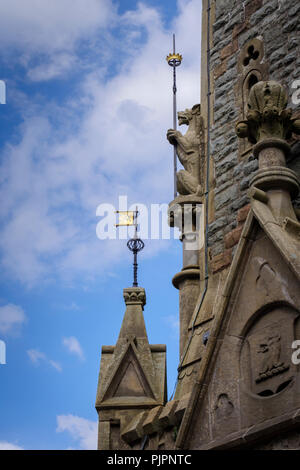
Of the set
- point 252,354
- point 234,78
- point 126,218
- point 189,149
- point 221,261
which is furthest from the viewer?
point 126,218

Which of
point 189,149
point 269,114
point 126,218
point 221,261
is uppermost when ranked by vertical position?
point 126,218

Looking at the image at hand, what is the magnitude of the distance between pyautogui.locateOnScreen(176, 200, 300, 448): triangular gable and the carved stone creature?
2.89m

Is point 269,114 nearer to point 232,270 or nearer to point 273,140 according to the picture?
point 273,140

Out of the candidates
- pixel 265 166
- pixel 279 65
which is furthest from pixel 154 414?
pixel 279 65

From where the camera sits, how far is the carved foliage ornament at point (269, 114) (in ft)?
27.4

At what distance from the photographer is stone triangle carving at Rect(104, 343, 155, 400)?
34.7 feet

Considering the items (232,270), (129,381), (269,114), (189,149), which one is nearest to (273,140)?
(269,114)

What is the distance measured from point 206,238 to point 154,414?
216 cm

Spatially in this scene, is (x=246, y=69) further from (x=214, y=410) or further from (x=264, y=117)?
(x=214, y=410)

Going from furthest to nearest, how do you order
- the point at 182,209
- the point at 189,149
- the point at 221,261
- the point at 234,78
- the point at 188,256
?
the point at 189,149 → the point at 182,209 → the point at 188,256 → the point at 234,78 → the point at 221,261

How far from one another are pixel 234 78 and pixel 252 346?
4.05 m

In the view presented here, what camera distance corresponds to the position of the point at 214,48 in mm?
10828

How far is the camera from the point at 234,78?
1025 cm

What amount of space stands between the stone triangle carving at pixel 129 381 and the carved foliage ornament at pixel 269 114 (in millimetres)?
3707
